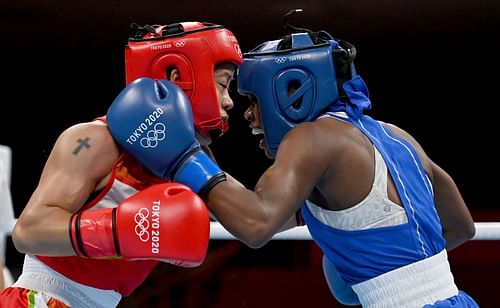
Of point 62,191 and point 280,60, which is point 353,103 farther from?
point 62,191

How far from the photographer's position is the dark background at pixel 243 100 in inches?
165

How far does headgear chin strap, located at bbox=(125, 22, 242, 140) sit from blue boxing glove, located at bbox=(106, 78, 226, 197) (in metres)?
0.11

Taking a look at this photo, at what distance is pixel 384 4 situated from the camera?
423 centimetres

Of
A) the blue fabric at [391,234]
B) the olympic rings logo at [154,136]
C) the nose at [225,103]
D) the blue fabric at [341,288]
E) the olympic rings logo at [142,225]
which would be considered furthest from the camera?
the blue fabric at [341,288]

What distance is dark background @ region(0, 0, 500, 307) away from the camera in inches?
165

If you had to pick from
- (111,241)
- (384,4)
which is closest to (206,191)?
(111,241)

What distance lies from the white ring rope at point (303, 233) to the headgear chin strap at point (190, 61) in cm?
69

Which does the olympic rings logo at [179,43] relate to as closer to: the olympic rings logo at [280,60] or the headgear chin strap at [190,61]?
the headgear chin strap at [190,61]

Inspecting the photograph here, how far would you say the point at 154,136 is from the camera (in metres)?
1.67

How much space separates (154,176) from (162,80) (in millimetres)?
225

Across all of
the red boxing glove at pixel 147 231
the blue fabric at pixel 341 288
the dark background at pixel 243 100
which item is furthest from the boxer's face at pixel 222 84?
the dark background at pixel 243 100

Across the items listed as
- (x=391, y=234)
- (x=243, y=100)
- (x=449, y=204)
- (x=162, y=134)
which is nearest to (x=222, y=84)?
(x=162, y=134)

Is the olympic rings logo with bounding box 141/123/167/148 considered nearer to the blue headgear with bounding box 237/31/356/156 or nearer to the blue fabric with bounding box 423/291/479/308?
the blue headgear with bounding box 237/31/356/156

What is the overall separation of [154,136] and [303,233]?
3.49 feet
